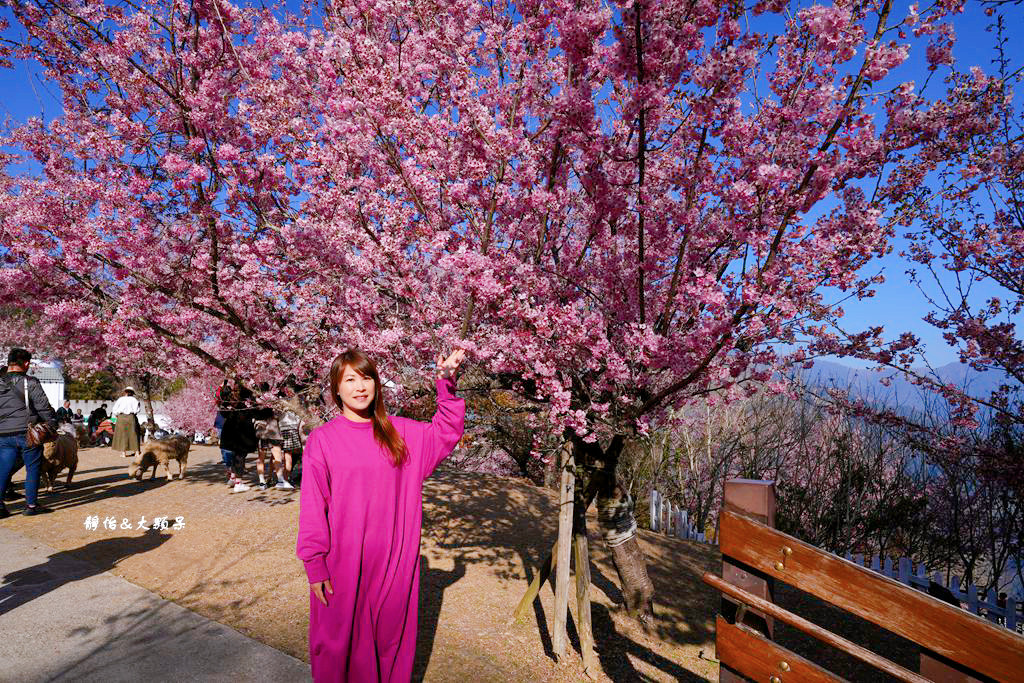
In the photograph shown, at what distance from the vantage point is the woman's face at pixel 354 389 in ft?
8.77

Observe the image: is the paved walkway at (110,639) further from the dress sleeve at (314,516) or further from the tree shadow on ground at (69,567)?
the dress sleeve at (314,516)

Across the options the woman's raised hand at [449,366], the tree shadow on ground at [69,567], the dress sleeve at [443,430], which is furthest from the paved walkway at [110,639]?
the woman's raised hand at [449,366]

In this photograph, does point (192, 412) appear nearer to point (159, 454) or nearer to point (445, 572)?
point (159, 454)

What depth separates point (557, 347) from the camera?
4328mm

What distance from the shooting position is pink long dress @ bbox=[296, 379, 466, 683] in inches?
98.7

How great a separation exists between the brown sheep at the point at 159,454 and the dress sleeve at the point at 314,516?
9183mm

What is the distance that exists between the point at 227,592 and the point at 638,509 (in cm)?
909

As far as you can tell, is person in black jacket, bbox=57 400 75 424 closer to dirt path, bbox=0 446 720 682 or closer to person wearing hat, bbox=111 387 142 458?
person wearing hat, bbox=111 387 142 458

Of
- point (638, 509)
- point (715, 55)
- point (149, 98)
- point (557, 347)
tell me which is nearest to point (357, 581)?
point (557, 347)

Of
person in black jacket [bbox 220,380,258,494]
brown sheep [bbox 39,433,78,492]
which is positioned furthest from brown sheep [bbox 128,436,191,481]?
person in black jacket [bbox 220,380,258,494]

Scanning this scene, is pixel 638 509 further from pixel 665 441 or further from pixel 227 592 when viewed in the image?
pixel 227 592

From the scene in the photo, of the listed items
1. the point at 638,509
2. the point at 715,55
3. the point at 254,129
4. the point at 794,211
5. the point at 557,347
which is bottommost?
the point at 638,509

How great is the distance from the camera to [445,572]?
18.4ft

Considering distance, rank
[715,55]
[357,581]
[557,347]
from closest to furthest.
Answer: [357,581] < [715,55] < [557,347]
